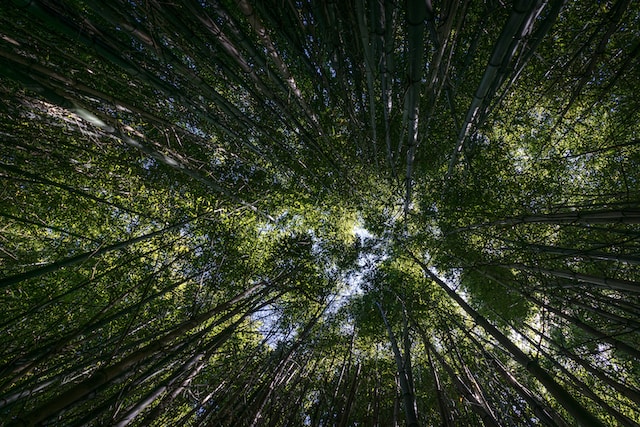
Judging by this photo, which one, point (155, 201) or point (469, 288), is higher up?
point (469, 288)

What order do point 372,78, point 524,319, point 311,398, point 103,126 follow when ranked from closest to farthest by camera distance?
point 103,126, point 372,78, point 311,398, point 524,319

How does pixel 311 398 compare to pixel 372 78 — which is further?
pixel 311 398

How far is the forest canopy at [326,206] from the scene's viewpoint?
212 centimetres

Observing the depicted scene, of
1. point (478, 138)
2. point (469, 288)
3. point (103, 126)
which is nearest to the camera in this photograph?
point (103, 126)

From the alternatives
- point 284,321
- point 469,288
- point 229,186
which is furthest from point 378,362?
point 229,186

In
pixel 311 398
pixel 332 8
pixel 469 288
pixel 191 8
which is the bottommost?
pixel 311 398

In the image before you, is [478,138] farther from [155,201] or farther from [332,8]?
[155,201]

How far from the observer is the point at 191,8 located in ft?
6.26

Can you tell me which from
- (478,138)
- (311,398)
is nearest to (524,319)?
(478,138)

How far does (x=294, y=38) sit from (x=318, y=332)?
204 inches

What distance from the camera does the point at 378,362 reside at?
5.48 m

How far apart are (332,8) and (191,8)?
3.13 feet

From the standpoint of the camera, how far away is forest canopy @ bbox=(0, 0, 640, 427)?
2117 mm

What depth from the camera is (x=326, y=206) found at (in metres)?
6.09
